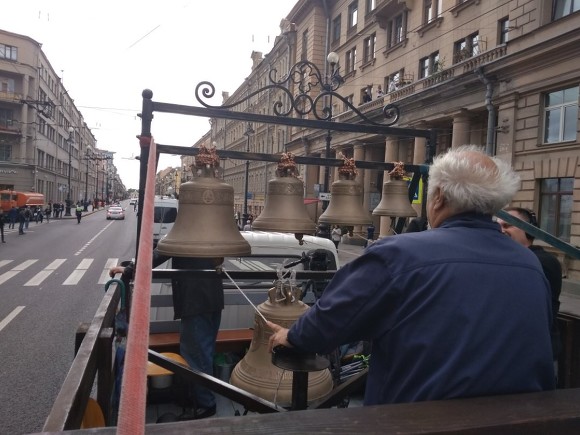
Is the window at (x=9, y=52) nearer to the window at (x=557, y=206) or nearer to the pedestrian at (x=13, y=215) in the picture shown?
the pedestrian at (x=13, y=215)

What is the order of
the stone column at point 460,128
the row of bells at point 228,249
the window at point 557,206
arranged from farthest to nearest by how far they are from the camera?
the stone column at point 460,128 < the window at point 557,206 < the row of bells at point 228,249

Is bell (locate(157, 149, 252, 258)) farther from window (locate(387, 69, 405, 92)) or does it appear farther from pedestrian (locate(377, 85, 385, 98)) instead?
pedestrian (locate(377, 85, 385, 98))

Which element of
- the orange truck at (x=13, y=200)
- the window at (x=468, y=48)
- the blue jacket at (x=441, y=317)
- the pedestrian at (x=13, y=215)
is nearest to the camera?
the blue jacket at (x=441, y=317)

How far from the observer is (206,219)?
2.81m

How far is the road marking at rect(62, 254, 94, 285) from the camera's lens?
41.1ft

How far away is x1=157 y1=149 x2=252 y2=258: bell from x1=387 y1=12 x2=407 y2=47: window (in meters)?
24.5

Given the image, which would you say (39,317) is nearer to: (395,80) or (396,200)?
(396,200)

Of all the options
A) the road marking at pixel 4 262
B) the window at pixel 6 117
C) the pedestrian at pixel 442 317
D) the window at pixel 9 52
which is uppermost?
the window at pixel 9 52

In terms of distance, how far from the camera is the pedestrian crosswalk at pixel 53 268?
12.6m

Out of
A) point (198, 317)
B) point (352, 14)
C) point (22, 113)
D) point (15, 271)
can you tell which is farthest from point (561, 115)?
point (22, 113)

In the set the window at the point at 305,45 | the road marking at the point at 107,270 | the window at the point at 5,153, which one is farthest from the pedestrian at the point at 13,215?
the window at the point at 5,153

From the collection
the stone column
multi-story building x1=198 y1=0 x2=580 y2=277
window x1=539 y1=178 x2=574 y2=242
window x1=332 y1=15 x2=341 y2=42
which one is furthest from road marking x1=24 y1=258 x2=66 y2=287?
window x1=332 y1=15 x2=341 y2=42

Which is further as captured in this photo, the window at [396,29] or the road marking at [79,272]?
the window at [396,29]

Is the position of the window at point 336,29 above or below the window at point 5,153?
above
